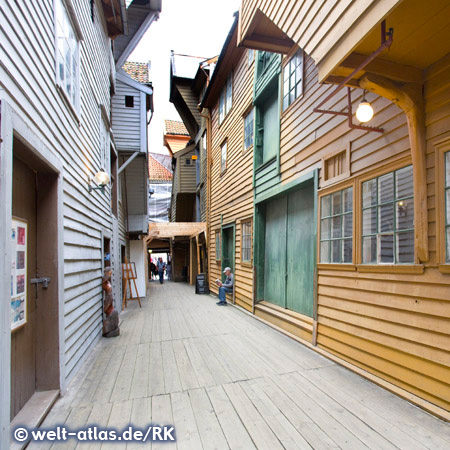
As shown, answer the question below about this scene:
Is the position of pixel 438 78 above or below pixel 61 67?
below

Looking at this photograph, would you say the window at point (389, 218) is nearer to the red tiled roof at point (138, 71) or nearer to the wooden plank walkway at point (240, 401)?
the wooden plank walkway at point (240, 401)

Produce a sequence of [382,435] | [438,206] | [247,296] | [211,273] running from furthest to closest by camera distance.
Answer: [211,273] → [247,296] → [438,206] → [382,435]

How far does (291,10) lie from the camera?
3215 mm

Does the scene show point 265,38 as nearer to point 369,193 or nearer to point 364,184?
point 364,184

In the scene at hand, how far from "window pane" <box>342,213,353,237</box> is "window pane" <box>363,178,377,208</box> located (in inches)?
12.0

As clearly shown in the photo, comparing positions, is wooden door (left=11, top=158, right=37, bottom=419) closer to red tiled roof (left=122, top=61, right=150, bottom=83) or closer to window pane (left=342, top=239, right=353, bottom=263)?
window pane (left=342, top=239, right=353, bottom=263)

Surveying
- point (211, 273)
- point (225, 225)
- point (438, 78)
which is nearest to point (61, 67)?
point (438, 78)

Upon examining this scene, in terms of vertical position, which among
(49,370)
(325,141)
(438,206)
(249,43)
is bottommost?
(49,370)

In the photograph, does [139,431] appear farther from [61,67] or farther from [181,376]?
[61,67]

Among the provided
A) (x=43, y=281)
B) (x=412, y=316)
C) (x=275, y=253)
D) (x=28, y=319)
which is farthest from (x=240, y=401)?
(x=275, y=253)

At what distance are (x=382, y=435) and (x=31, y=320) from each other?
328cm

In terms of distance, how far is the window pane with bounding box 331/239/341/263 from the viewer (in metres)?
3.99

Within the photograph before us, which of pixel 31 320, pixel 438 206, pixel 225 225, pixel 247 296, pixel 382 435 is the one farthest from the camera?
pixel 225 225

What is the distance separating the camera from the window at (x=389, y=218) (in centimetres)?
294
